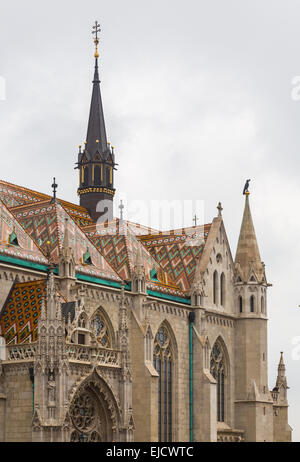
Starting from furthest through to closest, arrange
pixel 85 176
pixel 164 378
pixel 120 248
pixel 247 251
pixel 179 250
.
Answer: pixel 85 176 → pixel 247 251 → pixel 179 250 → pixel 120 248 → pixel 164 378

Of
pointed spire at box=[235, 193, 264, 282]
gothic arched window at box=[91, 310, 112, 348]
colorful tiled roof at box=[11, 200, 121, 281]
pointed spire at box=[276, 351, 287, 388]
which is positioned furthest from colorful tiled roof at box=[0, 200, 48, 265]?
pointed spire at box=[276, 351, 287, 388]

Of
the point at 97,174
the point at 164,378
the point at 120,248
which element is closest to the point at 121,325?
the point at 164,378

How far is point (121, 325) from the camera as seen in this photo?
177 feet

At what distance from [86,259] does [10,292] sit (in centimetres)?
840

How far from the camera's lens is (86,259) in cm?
6294

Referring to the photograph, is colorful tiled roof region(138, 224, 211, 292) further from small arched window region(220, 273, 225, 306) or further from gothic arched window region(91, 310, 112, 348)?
gothic arched window region(91, 310, 112, 348)

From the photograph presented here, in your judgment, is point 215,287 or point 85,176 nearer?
point 215,287

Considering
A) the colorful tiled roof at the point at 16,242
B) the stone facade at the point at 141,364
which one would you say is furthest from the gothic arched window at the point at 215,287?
the colorful tiled roof at the point at 16,242

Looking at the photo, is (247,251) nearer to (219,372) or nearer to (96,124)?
(219,372)

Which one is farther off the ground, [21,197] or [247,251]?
[21,197]

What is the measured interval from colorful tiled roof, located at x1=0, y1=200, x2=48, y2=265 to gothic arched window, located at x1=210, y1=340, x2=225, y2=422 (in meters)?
18.3

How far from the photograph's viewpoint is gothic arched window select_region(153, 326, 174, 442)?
66062mm

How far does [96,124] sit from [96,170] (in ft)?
13.8
